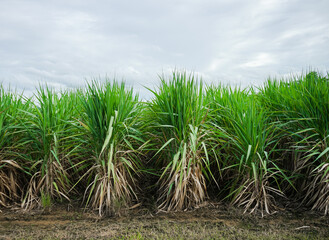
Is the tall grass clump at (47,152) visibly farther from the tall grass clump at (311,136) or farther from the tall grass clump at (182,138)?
the tall grass clump at (311,136)

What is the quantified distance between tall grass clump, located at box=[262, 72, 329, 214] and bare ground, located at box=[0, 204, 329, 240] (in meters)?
0.31

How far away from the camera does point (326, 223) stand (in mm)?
3119

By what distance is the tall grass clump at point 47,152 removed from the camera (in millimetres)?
3545

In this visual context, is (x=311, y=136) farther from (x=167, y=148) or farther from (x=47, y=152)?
(x=47, y=152)

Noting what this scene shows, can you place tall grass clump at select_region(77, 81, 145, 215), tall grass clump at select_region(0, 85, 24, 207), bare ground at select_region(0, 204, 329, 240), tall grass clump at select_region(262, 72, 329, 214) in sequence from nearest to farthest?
bare ground at select_region(0, 204, 329, 240) < tall grass clump at select_region(77, 81, 145, 215) < tall grass clump at select_region(262, 72, 329, 214) < tall grass clump at select_region(0, 85, 24, 207)

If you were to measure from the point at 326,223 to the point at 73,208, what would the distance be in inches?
111

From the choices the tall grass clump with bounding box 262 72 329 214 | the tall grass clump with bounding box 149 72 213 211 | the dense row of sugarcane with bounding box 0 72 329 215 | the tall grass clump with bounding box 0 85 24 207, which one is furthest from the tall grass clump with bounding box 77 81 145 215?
the tall grass clump with bounding box 262 72 329 214

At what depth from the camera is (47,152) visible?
359 cm

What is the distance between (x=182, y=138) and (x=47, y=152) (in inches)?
65.8

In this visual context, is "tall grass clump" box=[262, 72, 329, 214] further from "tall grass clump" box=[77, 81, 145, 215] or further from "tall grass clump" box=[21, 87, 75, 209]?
"tall grass clump" box=[21, 87, 75, 209]

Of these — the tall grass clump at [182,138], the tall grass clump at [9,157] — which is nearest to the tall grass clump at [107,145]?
the tall grass clump at [182,138]

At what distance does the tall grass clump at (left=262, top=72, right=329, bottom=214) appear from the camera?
134 inches

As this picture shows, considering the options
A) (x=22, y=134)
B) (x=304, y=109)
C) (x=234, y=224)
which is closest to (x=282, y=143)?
(x=304, y=109)

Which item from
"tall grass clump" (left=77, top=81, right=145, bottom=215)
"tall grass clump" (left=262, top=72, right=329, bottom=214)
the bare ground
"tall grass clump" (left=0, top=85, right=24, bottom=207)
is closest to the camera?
the bare ground
